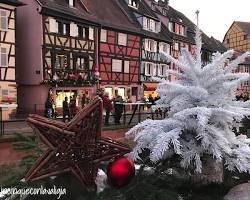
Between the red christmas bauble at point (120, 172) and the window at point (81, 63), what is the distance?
2453cm

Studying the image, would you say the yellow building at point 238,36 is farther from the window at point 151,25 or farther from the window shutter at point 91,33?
the window shutter at point 91,33

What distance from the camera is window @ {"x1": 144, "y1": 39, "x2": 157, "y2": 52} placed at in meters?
34.6

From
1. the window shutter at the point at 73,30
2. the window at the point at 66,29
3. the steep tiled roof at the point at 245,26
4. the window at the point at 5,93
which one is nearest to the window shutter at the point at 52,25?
the window at the point at 66,29

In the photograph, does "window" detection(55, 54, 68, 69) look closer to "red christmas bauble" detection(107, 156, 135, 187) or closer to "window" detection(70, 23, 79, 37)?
"window" detection(70, 23, 79, 37)

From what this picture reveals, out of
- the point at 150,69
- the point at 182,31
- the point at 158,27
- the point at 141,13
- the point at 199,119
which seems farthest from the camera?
the point at 182,31

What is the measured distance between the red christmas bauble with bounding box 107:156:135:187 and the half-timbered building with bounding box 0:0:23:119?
66.2ft

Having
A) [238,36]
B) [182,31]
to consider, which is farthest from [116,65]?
[238,36]

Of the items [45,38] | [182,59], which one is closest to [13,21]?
[45,38]

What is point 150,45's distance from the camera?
35.4 metres

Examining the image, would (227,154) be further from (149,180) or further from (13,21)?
(13,21)

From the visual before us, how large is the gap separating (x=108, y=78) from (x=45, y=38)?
7.35 m

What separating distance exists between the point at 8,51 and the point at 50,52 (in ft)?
9.29

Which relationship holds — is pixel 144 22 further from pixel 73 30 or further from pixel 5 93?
pixel 5 93

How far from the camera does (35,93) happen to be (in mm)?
24797
